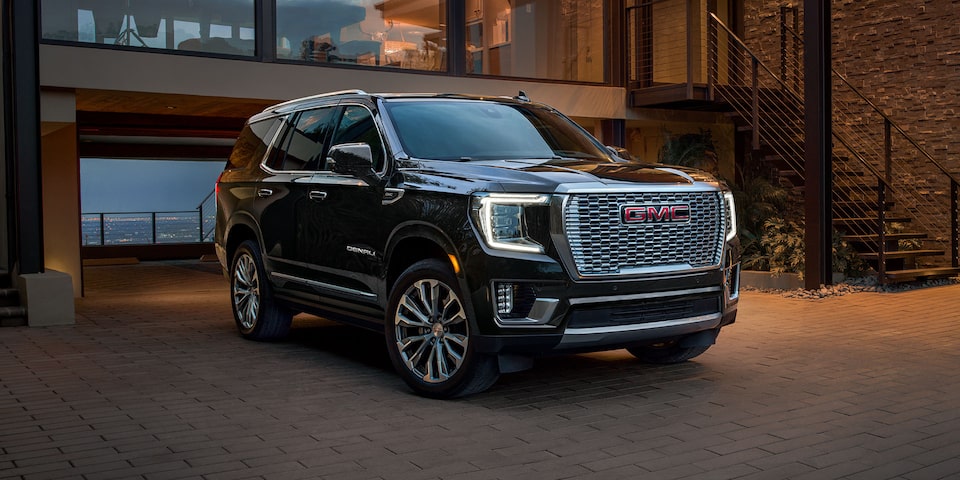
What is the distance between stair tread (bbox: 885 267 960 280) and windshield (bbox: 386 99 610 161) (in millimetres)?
6537

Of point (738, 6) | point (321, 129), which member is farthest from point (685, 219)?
point (738, 6)

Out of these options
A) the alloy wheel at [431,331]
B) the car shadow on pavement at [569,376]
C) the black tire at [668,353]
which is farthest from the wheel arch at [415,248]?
the black tire at [668,353]

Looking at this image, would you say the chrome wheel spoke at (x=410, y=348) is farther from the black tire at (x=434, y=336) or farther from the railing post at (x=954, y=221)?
the railing post at (x=954, y=221)

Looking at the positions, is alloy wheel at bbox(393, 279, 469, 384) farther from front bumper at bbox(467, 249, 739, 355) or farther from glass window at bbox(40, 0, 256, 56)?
glass window at bbox(40, 0, 256, 56)

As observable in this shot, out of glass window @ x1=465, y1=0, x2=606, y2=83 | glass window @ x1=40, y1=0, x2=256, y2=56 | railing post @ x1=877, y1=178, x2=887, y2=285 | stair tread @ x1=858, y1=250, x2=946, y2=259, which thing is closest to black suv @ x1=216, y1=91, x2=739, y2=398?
glass window @ x1=40, y1=0, x2=256, y2=56

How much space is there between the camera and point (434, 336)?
6398mm

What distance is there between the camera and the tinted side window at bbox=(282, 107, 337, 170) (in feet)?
26.3

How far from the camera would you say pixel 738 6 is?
18.6 metres

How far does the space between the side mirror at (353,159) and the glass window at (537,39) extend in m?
8.48

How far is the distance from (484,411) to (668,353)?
201 cm

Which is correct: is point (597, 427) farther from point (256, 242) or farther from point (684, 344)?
point (256, 242)

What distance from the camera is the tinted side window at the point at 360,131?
720 cm

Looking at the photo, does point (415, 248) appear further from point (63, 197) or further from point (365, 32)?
point (63, 197)

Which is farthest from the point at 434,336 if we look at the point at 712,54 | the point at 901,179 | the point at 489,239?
the point at 712,54
